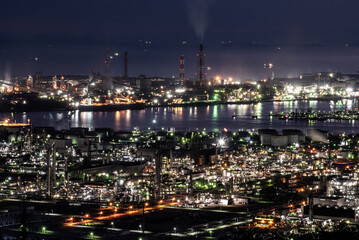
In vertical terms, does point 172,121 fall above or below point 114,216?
above

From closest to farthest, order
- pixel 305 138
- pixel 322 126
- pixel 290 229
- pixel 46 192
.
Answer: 1. pixel 290 229
2. pixel 46 192
3. pixel 305 138
4. pixel 322 126

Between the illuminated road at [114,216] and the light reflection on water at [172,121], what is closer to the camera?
the illuminated road at [114,216]

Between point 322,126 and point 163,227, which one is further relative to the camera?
point 322,126

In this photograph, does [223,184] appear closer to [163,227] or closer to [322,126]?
[163,227]

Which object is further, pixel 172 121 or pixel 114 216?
pixel 172 121

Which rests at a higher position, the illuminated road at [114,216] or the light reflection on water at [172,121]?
the light reflection on water at [172,121]

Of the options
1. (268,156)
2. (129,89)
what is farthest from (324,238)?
(129,89)

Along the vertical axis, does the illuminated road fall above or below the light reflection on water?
below

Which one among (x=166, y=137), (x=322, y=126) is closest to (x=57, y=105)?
(x=322, y=126)

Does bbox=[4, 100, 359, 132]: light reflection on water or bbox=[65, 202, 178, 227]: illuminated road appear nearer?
bbox=[65, 202, 178, 227]: illuminated road

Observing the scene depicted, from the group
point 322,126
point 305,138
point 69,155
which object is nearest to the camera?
point 69,155

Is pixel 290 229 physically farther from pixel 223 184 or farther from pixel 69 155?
pixel 69 155
